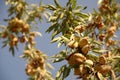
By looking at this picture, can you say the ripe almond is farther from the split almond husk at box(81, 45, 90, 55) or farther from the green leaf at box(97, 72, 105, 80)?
the green leaf at box(97, 72, 105, 80)

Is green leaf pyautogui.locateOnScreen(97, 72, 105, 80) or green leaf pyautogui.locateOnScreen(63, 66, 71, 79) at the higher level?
green leaf pyautogui.locateOnScreen(63, 66, 71, 79)

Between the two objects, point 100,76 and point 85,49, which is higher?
point 85,49

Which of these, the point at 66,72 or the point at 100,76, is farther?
the point at 66,72

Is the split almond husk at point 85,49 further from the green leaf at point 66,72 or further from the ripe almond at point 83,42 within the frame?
the green leaf at point 66,72

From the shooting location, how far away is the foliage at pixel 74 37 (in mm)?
1613

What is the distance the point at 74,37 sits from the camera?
173 centimetres

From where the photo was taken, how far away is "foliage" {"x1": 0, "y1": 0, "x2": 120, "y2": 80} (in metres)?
1.61

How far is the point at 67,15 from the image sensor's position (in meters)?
2.13

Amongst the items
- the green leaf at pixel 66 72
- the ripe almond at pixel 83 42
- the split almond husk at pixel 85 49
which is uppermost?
the ripe almond at pixel 83 42

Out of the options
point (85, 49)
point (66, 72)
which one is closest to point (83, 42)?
point (85, 49)

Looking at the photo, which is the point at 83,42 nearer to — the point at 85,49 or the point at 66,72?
the point at 85,49

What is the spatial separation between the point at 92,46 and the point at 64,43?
24 centimetres

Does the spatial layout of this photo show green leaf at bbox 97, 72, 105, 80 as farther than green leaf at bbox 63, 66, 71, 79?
No

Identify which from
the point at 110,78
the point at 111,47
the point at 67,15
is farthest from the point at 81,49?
the point at 111,47
